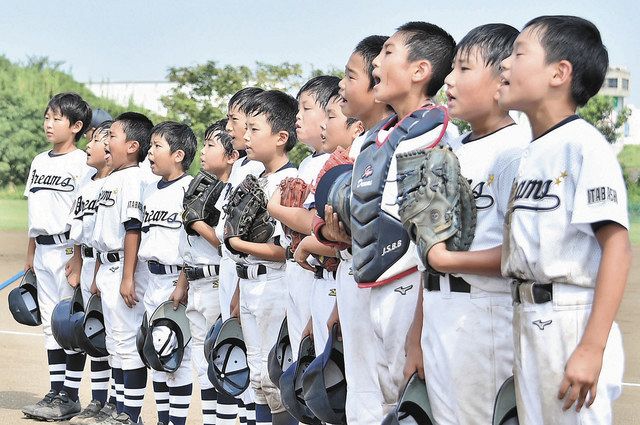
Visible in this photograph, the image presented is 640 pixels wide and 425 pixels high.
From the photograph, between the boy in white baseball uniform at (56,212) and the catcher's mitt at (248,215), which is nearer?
the catcher's mitt at (248,215)

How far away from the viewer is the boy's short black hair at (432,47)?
4266mm

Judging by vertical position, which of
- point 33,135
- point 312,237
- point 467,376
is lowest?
point 467,376

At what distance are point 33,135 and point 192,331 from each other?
71.8 ft

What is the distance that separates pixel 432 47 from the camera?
429 centimetres

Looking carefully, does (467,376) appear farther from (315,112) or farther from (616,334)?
(315,112)

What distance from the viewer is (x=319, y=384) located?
4.70 meters

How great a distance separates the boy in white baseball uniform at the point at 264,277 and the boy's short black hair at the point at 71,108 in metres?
2.57

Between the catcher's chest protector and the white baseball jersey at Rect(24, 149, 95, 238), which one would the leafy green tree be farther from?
the catcher's chest protector

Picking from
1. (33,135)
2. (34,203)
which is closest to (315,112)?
(34,203)

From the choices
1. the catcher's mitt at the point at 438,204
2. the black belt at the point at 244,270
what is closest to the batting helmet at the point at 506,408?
the catcher's mitt at the point at 438,204

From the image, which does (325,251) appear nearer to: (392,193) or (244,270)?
(392,193)

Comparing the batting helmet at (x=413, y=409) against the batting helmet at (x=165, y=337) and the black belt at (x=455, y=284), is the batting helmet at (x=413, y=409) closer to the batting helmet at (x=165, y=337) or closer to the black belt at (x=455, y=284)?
the black belt at (x=455, y=284)

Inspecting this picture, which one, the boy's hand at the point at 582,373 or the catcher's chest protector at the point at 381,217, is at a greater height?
the catcher's chest protector at the point at 381,217

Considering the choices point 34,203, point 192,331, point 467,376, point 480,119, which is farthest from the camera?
point 34,203
